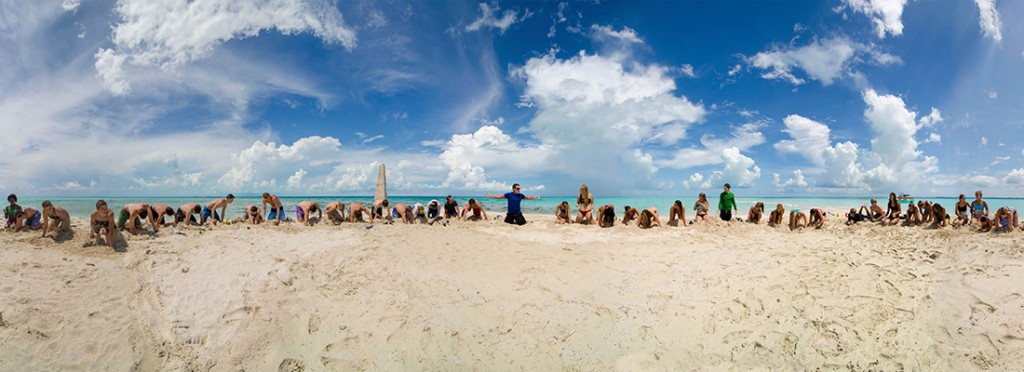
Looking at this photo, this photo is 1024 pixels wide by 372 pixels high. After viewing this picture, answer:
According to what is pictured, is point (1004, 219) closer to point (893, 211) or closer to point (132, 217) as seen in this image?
point (893, 211)

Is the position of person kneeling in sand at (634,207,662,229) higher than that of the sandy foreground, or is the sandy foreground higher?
person kneeling in sand at (634,207,662,229)

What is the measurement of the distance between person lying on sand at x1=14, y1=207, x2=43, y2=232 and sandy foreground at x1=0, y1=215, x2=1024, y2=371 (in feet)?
2.53

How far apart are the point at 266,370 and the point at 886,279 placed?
37.2 feet

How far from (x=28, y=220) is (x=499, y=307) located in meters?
12.7

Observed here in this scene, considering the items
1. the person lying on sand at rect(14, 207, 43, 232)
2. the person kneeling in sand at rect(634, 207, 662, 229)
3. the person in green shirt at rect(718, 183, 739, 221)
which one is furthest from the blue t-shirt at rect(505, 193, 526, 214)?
the person lying on sand at rect(14, 207, 43, 232)

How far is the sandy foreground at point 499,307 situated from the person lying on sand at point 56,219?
39 centimetres

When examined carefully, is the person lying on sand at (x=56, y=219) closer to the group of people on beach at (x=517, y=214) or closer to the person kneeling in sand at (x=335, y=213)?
the group of people on beach at (x=517, y=214)

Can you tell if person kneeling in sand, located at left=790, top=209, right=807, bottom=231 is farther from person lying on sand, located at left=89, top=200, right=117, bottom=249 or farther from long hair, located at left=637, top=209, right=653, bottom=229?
person lying on sand, located at left=89, top=200, right=117, bottom=249

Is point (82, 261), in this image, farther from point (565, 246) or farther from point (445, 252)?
point (565, 246)

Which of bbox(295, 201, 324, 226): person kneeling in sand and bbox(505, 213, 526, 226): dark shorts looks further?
bbox(505, 213, 526, 226): dark shorts

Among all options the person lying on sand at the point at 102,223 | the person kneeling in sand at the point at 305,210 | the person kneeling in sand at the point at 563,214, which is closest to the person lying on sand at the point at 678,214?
the person kneeling in sand at the point at 563,214

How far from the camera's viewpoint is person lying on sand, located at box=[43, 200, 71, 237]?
9555 mm

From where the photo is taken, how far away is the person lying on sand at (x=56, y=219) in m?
9.55

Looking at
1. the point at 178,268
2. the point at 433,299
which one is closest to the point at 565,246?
the point at 433,299
